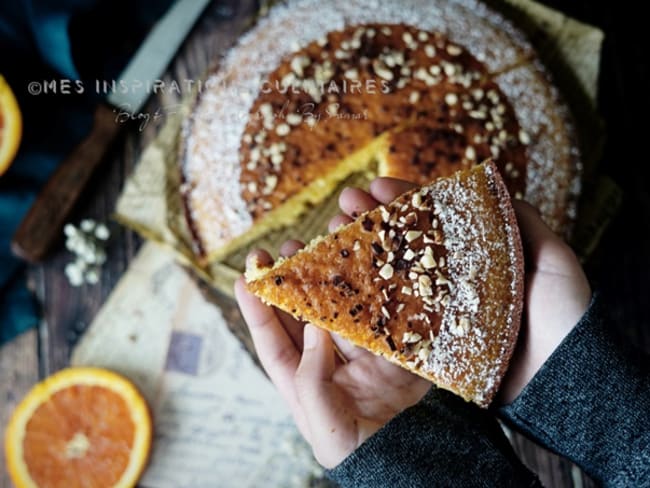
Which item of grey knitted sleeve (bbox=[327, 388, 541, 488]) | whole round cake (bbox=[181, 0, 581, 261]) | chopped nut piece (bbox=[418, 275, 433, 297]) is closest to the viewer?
grey knitted sleeve (bbox=[327, 388, 541, 488])

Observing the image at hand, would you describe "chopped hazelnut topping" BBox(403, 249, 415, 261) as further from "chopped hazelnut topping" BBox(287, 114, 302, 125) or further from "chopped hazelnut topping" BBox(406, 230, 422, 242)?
"chopped hazelnut topping" BBox(287, 114, 302, 125)

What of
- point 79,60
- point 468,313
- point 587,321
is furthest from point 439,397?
point 79,60

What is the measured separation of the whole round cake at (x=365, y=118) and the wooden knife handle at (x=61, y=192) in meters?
0.52

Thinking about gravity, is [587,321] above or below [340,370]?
above

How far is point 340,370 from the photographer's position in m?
2.73

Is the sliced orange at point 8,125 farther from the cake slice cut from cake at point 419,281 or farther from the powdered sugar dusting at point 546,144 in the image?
the powdered sugar dusting at point 546,144

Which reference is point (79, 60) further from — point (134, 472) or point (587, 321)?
point (587, 321)

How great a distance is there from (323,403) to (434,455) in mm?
387

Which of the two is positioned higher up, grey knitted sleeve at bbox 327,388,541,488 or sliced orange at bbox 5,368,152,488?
grey knitted sleeve at bbox 327,388,541,488

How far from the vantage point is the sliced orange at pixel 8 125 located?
335cm

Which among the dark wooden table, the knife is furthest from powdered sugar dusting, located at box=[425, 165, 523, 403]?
the knife

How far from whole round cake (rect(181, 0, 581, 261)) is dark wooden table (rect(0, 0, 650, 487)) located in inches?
16.0

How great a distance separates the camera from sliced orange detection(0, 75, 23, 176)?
11.0 ft

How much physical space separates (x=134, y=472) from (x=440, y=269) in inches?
70.7
